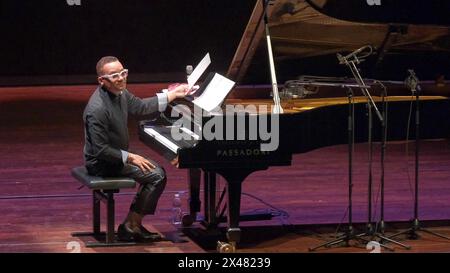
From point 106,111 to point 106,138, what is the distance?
0.54 feet

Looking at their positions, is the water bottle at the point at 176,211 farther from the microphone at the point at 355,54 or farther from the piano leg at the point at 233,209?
the microphone at the point at 355,54

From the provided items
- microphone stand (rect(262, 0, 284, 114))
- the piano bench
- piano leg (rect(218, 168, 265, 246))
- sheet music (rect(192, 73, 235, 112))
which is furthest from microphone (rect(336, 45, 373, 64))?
the piano bench

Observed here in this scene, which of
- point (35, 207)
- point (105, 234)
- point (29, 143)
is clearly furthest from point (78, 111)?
point (105, 234)

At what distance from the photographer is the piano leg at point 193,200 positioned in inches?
258

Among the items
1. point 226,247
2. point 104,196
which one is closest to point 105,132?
point 104,196

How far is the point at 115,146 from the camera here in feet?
19.7

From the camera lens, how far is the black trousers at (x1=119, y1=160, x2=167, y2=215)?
5.96 metres

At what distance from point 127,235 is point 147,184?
36 centimetres

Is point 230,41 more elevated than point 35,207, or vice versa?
point 230,41

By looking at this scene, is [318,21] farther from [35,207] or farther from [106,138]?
[35,207]

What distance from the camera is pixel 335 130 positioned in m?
6.05

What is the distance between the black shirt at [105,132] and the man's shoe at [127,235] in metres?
0.38

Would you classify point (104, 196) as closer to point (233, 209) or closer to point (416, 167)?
point (233, 209)

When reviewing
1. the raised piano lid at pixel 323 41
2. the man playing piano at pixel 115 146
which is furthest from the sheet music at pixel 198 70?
the man playing piano at pixel 115 146
